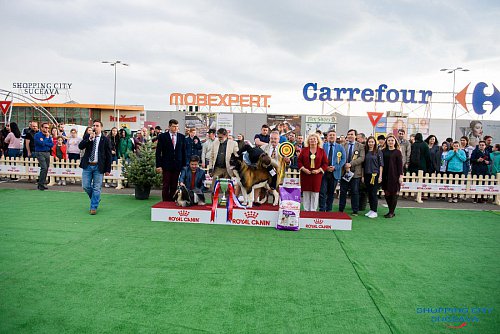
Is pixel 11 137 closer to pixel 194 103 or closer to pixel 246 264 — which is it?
pixel 246 264

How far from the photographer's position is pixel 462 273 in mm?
4719

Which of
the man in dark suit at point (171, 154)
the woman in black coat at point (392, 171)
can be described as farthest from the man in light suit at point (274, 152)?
the woman in black coat at point (392, 171)

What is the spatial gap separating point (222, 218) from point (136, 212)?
2092 mm

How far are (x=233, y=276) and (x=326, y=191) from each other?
14.8 ft

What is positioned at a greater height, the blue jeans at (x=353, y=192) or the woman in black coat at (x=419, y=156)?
the woman in black coat at (x=419, y=156)

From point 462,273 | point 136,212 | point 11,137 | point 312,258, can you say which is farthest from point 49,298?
point 11,137

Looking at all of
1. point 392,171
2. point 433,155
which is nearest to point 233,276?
point 392,171

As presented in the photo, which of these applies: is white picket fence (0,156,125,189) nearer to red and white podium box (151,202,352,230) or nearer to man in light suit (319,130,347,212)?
red and white podium box (151,202,352,230)

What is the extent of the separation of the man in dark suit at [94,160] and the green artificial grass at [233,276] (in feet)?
2.49

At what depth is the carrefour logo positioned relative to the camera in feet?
87.1

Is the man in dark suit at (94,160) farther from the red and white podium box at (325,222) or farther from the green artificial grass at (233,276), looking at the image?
the red and white podium box at (325,222)

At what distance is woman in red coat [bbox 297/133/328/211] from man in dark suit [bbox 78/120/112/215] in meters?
4.13

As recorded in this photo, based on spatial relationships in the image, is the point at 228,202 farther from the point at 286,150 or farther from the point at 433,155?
the point at 433,155

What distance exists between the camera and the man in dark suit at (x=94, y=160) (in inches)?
293
